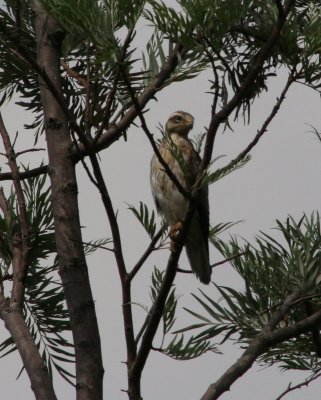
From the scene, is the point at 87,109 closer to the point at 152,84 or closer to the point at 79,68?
the point at 152,84

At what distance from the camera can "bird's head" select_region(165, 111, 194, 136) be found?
5863mm

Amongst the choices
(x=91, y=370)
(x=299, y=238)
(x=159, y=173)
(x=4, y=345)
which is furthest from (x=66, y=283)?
→ (x=159, y=173)

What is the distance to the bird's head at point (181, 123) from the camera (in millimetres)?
5863

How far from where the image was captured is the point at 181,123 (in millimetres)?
5875

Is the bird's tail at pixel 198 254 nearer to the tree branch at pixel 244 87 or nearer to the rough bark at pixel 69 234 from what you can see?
the rough bark at pixel 69 234

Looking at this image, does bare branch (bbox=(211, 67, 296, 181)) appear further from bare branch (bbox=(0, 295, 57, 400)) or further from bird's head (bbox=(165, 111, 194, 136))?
bird's head (bbox=(165, 111, 194, 136))

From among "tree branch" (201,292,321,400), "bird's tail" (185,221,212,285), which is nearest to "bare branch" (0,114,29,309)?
"tree branch" (201,292,321,400)

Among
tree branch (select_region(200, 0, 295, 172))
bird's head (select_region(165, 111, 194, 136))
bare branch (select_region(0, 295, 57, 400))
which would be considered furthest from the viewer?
bird's head (select_region(165, 111, 194, 136))

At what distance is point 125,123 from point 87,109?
31cm

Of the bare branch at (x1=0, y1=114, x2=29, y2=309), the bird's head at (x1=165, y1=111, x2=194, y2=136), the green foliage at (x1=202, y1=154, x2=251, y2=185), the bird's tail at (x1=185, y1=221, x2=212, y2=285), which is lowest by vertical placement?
the green foliage at (x1=202, y1=154, x2=251, y2=185)

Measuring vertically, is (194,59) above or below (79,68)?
below

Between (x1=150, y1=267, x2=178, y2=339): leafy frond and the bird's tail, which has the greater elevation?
the bird's tail

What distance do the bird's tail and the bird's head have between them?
870 mm

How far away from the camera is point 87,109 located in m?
2.68
